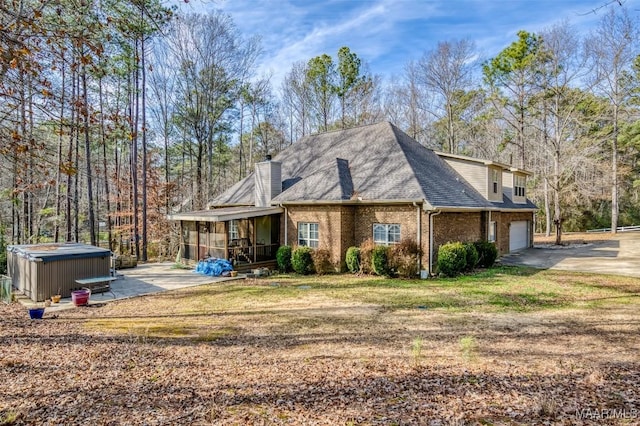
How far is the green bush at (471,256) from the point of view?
14.3m

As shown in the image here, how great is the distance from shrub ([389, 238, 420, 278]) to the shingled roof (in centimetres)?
173

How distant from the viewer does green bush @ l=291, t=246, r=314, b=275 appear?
48.7 feet

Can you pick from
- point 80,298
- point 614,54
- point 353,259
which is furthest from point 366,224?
point 614,54

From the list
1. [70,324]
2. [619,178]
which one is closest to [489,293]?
[70,324]

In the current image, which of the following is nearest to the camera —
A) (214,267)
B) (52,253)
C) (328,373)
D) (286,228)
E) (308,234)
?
(328,373)

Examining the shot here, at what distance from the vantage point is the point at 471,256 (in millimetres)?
14328

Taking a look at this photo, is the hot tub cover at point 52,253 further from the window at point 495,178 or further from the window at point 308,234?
the window at point 495,178

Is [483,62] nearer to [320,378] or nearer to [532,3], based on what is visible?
[532,3]

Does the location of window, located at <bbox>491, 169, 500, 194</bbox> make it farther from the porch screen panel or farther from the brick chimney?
the porch screen panel

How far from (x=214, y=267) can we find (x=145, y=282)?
2.68 metres

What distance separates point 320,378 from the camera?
17.1ft

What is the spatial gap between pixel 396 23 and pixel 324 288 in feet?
40.6

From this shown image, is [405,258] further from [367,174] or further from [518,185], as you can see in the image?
[518,185]

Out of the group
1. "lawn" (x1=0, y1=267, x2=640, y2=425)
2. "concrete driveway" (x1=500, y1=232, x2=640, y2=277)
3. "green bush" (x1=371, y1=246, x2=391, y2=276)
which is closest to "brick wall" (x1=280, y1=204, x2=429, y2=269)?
"green bush" (x1=371, y1=246, x2=391, y2=276)
